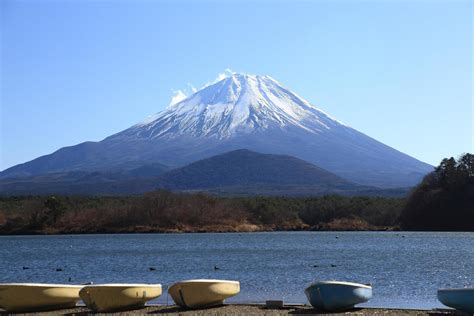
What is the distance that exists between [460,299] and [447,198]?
6528 cm

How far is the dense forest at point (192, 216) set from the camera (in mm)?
94500

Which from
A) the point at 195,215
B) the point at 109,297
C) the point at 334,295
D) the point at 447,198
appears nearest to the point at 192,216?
the point at 195,215

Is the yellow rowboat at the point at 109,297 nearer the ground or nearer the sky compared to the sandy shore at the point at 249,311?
nearer the sky

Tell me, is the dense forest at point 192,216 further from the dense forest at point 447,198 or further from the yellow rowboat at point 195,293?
the yellow rowboat at point 195,293

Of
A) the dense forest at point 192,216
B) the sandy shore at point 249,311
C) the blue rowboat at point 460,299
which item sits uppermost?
the dense forest at point 192,216

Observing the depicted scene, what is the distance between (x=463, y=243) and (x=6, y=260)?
31.3 metres

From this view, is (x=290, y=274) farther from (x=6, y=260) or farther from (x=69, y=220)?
(x=69, y=220)

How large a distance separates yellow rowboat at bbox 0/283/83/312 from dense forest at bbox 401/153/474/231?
6551 cm

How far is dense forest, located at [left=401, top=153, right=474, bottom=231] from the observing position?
83.2m

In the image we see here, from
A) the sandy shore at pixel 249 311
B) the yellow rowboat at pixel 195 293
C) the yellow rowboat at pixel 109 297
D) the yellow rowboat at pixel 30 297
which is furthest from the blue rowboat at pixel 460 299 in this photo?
the yellow rowboat at pixel 30 297

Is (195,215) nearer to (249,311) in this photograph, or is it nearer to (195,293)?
(195,293)

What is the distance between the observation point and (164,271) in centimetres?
3925

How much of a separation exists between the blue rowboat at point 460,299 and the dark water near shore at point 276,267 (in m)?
3.42

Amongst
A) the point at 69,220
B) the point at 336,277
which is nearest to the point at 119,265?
the point at 336,277
